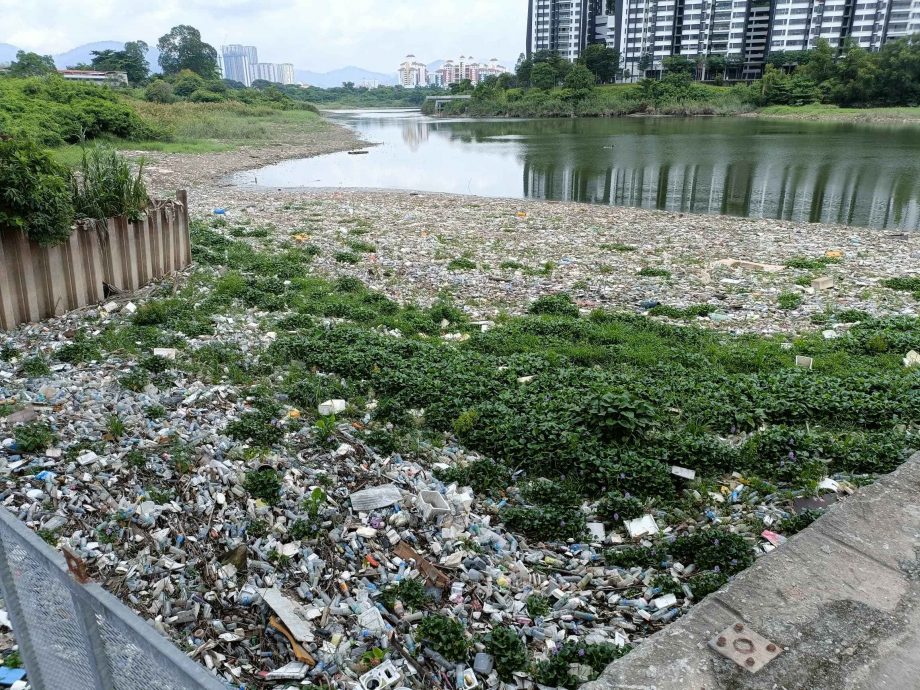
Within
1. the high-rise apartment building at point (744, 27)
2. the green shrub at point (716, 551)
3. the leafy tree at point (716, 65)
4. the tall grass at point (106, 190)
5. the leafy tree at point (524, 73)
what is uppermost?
the high-rise apartment building at point (744, 27)

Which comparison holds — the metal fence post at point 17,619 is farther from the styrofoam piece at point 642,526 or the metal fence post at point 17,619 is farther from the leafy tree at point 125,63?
the leafy tree at point 125,63

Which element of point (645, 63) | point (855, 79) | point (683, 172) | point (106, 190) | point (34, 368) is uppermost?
point (645, 63)

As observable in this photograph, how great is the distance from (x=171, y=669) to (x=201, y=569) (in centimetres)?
285

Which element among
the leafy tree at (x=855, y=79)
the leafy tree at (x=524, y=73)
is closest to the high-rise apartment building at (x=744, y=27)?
the leafy tree at (x=524, y=73)

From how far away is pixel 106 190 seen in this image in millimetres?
9570

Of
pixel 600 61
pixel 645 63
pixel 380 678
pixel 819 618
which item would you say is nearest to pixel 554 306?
pixel 819 618

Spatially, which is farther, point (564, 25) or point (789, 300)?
point (564, 25)

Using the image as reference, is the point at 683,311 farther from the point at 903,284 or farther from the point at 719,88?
the point at 719,88

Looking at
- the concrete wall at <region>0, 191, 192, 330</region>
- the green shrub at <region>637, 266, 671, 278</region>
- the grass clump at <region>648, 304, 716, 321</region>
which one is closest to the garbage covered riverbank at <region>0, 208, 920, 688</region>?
the concrete wall at <region>0, 191, 192, 330</region>

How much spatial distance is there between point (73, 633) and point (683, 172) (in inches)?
1434

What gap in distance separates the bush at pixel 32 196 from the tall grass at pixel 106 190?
2.59ft

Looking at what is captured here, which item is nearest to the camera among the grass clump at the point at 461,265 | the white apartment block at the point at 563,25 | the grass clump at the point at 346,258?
the grass clump at the point at 461,265

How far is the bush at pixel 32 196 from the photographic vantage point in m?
7.68

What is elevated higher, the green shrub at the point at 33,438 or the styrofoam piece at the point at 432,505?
the green shrub at the point at 33,438
